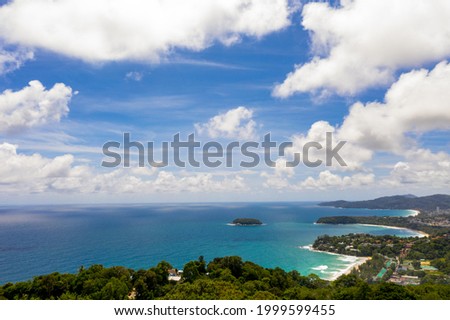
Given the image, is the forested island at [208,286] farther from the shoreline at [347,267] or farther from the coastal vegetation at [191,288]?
the shoreline at [347,267]

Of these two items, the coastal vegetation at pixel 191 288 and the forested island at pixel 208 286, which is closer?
the coastal vegetation at pixel 191 288

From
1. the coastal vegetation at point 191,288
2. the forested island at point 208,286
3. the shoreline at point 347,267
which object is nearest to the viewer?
the coastal vegetation at point 191,288

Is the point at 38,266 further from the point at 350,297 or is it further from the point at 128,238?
the point at 350,297

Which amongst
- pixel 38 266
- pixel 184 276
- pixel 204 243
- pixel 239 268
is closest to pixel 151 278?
pixel 184 276

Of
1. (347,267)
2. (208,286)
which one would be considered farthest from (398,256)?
(208,286)

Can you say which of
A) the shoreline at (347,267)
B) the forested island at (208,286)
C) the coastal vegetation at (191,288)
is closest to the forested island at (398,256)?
the shoreline at (347,267)

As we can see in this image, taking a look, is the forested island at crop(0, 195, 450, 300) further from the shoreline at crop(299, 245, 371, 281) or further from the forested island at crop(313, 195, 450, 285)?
the shoreline at crop(299, 245, 371, 281)

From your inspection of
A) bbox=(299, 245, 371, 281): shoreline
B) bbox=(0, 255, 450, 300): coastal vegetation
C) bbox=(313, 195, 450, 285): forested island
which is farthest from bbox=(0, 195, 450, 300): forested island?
bbox=(299, 245, 371, 281): shoreline

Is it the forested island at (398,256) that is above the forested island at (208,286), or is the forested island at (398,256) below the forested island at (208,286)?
below

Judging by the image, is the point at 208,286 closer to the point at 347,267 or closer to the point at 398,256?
the point at 347,267
